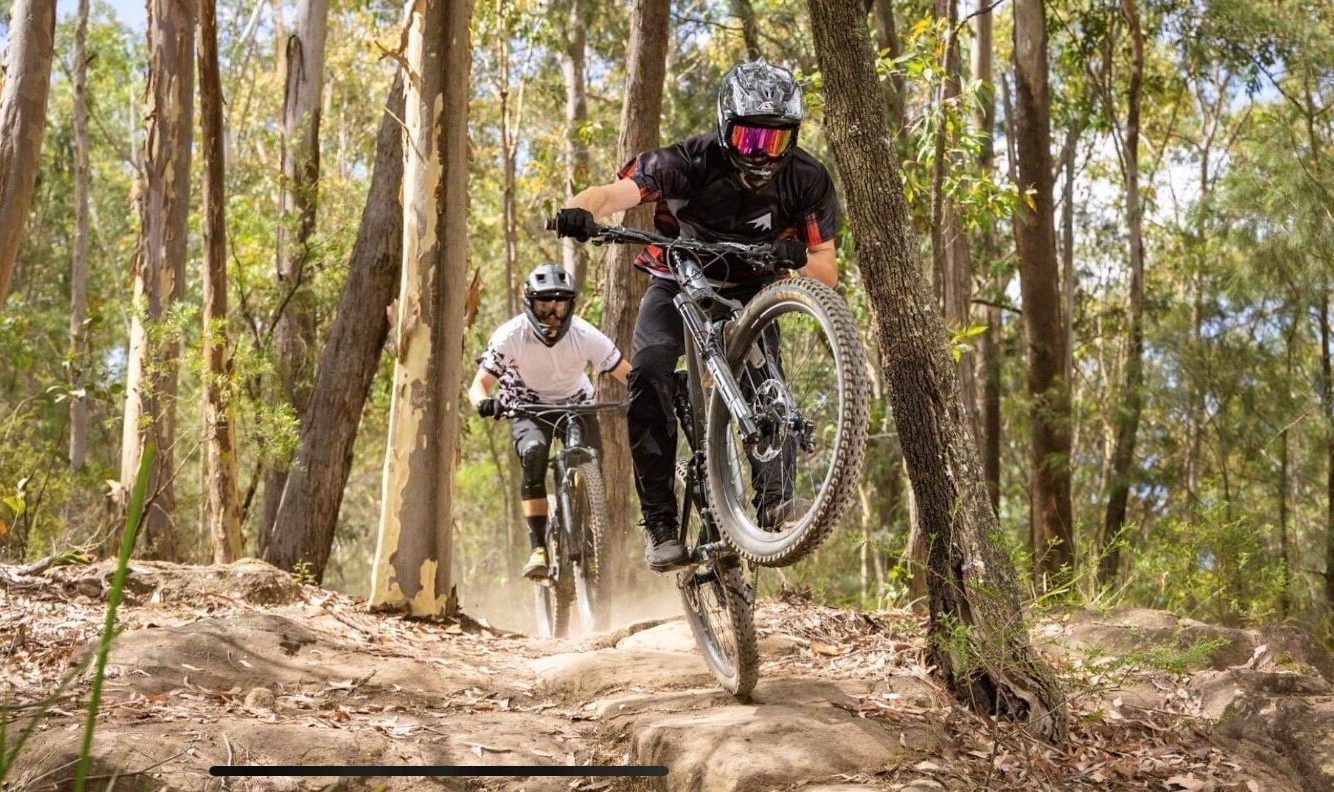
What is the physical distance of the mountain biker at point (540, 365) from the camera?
7.77 m

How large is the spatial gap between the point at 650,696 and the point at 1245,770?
235cm

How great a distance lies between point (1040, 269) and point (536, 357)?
9.07 metres

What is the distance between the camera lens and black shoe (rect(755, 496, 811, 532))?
15.3ft

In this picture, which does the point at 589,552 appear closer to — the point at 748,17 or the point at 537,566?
the point at 537,566

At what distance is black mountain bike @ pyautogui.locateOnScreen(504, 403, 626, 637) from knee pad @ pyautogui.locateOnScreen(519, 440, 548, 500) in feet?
0.32

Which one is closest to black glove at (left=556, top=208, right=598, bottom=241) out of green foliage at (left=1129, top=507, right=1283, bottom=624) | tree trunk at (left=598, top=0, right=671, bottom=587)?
green foliage at (left=1129, top=507, right=1283, bottom=624)

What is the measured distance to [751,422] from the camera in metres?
4.67

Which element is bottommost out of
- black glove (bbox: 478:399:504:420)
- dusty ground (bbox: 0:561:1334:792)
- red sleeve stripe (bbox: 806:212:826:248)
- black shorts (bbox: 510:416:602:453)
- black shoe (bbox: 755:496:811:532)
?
dusty ground (bbox: 0:561:1334:792)

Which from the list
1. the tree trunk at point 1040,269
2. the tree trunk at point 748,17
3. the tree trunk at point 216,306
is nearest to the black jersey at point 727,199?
the tree trunk at point 216,306

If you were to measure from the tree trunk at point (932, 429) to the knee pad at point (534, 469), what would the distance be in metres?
3.55

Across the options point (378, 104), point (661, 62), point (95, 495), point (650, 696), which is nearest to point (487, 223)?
point (378, 104)

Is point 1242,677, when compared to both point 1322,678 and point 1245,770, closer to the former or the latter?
point 1322,678

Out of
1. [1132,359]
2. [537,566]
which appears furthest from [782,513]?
[1132,359]

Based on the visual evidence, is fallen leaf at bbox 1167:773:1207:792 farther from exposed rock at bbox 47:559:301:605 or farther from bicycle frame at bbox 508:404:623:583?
exposed rock at bbox 47:559:301:605
